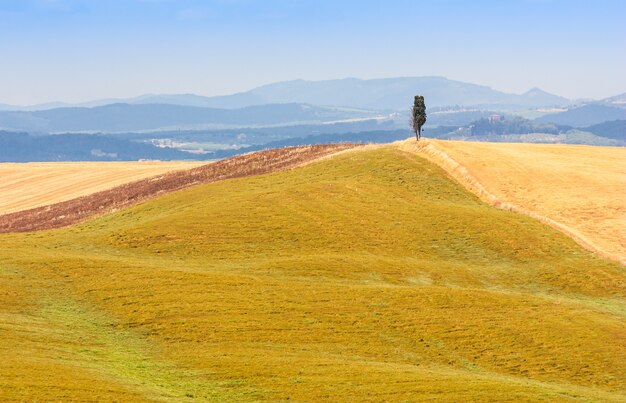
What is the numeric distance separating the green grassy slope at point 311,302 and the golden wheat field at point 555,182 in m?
3.72

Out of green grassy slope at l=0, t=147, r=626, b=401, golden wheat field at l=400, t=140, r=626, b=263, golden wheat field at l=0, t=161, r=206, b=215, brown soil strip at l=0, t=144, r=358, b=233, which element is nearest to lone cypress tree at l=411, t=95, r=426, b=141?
golden wheat field at l=400, t=140, r=626, b=263

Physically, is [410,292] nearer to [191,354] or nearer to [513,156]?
[191,354]

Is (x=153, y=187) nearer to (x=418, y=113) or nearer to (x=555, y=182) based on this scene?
(x=418, y=113)

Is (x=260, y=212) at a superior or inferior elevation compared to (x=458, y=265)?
superior

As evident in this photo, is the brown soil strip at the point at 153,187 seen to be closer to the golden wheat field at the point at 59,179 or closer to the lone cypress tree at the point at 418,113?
the lone cypress tree at the point at 418,113

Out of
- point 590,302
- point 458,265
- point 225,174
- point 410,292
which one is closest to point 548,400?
point 410,292

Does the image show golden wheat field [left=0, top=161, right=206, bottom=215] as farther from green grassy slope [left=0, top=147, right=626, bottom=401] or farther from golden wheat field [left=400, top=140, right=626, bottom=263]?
golden wheat field [left=400, top=140, right=626, bottom=263]

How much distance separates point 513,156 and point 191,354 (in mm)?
72965

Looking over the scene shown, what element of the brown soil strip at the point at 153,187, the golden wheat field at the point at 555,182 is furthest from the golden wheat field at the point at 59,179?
the golden wheat field at the point at 555,182

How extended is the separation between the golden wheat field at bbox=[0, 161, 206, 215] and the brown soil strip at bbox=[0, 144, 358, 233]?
37.5ft

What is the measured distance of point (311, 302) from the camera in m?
53.9

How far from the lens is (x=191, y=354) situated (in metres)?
44.3

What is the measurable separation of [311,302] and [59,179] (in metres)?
99.4

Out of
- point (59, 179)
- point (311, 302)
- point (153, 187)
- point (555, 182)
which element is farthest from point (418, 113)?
point (59, 179)
